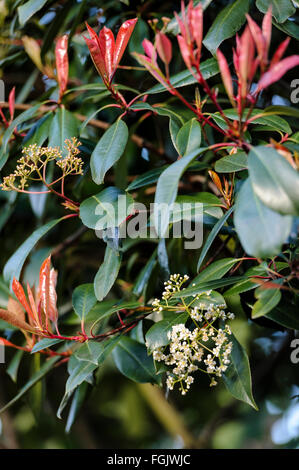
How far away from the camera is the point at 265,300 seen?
1.99 feet

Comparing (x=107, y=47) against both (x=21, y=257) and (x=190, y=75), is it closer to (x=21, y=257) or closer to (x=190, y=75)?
(x=190, y=75)

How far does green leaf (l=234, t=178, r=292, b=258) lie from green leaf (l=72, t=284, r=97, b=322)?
402mm

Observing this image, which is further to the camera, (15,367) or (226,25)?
(15,367)

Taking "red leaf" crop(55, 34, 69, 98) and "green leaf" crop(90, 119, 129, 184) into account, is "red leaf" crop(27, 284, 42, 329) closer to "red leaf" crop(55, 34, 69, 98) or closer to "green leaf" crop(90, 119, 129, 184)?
"green leaf" crop(90, 119, 129, 184)

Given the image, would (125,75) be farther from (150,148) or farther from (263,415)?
(263,415)

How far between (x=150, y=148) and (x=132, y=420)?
4.39 ft

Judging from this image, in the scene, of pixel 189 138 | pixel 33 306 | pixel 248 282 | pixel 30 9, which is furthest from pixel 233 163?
pixel 30 9

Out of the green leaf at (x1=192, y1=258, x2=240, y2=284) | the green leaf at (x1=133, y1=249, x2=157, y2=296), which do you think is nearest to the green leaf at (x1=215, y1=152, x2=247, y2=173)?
the green leaf at (x1=192, y1=258, x2=240, y2=284)

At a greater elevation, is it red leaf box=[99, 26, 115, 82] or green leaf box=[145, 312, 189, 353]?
red leaf box=[99, 26, 115, 82]

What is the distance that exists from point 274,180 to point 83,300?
0.48 m

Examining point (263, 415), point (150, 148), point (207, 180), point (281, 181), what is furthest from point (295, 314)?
point (263, 415)

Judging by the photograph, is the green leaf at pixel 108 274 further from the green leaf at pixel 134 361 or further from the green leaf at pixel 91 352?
the green leaf at pixel 134 361

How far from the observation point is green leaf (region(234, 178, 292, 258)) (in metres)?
0.51

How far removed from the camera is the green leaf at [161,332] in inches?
28.5
